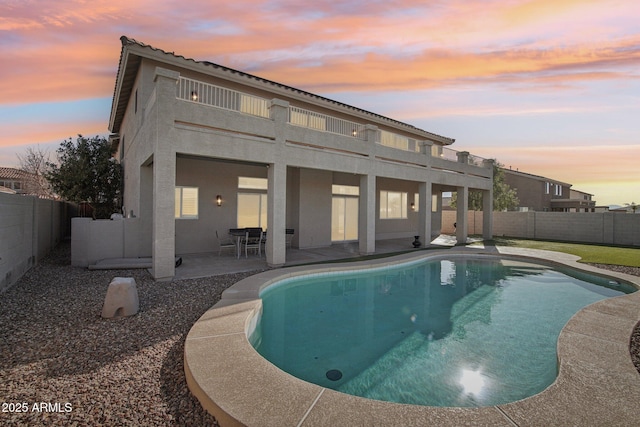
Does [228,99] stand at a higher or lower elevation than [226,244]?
higher

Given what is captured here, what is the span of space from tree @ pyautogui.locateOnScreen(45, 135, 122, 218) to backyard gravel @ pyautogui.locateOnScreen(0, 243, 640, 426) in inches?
369

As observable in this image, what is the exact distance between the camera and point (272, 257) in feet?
35.2

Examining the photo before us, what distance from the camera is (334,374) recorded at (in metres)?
4.62

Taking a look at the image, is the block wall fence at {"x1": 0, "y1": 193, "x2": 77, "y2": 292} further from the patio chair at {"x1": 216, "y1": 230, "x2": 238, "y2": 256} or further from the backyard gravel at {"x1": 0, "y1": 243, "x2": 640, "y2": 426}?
the patio chair at {"x1": 216, "y1": 230, "x2": 238, "y2": 256}

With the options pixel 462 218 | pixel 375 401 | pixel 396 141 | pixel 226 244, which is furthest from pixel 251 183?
pixel 462 218

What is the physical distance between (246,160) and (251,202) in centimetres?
433

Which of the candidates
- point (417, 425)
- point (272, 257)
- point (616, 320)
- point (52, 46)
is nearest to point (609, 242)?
point (616, 320)

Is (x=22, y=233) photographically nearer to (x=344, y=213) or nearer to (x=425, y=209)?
(x=344, y=213)

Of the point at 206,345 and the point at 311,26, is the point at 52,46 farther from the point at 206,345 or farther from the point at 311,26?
the point at 206,345

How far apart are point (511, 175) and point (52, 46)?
4394cm

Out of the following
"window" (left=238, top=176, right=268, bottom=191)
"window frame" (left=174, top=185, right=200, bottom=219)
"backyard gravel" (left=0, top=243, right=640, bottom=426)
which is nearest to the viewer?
"backyard gravel" (left=0, top=243, right=640, bottom=426)

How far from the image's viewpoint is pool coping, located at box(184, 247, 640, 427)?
2.92 metres

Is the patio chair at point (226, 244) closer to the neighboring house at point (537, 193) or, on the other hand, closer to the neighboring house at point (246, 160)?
the neighboring house at point (246, 160)

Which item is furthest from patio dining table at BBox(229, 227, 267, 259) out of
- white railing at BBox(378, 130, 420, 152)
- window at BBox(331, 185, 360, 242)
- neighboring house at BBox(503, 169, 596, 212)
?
neighboring house at BBox(503, 169, 596, 212)
